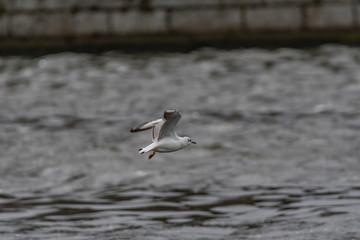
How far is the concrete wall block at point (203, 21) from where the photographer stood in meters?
20.1

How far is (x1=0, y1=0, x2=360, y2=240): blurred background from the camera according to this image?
8609mm

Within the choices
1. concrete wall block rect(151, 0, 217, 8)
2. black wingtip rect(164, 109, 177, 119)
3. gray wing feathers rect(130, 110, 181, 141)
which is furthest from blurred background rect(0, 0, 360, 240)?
black wingtip rect(164, 109, 177, 119)

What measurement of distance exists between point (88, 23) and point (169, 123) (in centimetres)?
1528

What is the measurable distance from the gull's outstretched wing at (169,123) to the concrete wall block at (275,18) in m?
14.4

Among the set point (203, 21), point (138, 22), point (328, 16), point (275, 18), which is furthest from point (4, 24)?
point (328, 16)

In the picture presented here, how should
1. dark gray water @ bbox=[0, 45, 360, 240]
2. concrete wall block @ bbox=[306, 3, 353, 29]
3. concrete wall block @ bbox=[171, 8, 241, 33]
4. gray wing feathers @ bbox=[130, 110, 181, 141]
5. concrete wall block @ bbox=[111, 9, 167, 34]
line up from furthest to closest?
concrete wall block @ bbox=[111, 9, 167, 34]
concrete wall block @ bbox=[171, 8, 241, 33]
concrete wall block @ bbox=[306, 3, 353, 29]
dark gray water @ bbox=[0, 45, 360, 240]
gray wing feathers @ bbox=[130, 110, 181, 141]

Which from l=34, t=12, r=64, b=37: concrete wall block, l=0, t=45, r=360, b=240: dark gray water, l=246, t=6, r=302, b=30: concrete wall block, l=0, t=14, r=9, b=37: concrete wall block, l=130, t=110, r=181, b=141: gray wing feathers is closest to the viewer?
l=130, t=110, r=181, b=141: gray wing feathers

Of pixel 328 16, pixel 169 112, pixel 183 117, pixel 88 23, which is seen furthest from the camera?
pixel 88 23

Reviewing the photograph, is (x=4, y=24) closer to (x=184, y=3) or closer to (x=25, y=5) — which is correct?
(x=25, y=5)

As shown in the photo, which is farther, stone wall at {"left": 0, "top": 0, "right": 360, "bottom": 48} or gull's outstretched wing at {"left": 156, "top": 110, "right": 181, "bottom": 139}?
stone wall at {"left": 0, "top": 0, "right": 360, "bottom": 48}

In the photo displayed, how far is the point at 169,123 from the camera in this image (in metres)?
5.63

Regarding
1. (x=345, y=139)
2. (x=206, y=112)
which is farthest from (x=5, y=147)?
(x=345, y=139)

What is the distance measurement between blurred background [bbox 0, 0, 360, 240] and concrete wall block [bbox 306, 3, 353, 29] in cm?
3

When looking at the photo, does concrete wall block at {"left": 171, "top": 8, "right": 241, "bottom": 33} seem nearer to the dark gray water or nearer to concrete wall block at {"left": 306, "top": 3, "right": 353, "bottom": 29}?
the dark gray water
